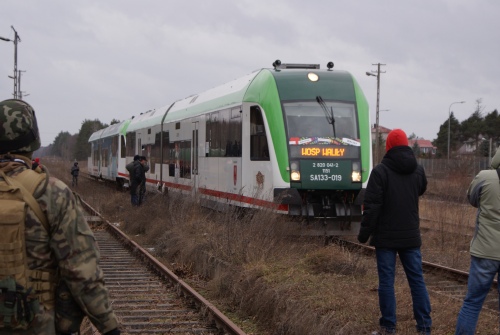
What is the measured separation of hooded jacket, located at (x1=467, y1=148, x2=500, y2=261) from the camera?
5.41m

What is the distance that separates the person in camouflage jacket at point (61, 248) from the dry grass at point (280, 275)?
3310mm

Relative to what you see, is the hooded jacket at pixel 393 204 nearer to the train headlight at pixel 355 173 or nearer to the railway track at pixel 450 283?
the railway track at pixel 450 283

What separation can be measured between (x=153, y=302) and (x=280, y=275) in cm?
166

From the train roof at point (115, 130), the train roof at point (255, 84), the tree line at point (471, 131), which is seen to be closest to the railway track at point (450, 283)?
the train roof at point (255, 84)

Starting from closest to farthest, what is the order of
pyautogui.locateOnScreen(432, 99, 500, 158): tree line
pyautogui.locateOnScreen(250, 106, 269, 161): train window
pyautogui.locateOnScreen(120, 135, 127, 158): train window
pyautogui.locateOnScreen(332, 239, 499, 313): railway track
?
pyautogui.locateOnScreen(332, 239, 499, 313): railway track, pyautogui.locateOnScreen(250, 106, 269, 161): train window, pyautogui.locateOnScreen(120, 135, 127, 158): train window, pyautogui.locateOnScreen(432, 99, 500, 158): tree line

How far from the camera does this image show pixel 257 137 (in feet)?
41.2

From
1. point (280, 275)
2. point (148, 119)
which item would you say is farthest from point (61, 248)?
point (148, 119)

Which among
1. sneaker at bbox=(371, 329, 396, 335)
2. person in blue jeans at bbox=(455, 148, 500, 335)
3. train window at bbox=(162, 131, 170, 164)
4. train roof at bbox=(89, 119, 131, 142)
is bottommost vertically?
sneaker at bbox=(371, 329, 396, 335)

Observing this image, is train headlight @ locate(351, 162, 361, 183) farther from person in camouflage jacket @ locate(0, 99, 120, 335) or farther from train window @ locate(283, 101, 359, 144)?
person in camouflage jacket @ locate(0, 99, 120, 335)

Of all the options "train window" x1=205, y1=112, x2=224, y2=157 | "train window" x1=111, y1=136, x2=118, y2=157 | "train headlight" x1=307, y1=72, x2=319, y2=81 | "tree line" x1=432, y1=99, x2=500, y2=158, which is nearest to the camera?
"train headlight" x1=307, y1=72, x2=319, y2=81

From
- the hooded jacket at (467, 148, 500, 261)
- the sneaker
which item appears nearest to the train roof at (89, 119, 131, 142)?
the sneaker

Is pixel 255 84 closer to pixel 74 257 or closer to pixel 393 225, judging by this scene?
pixel 393 225

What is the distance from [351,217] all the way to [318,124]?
1815mm

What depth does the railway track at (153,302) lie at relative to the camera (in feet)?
23.1
